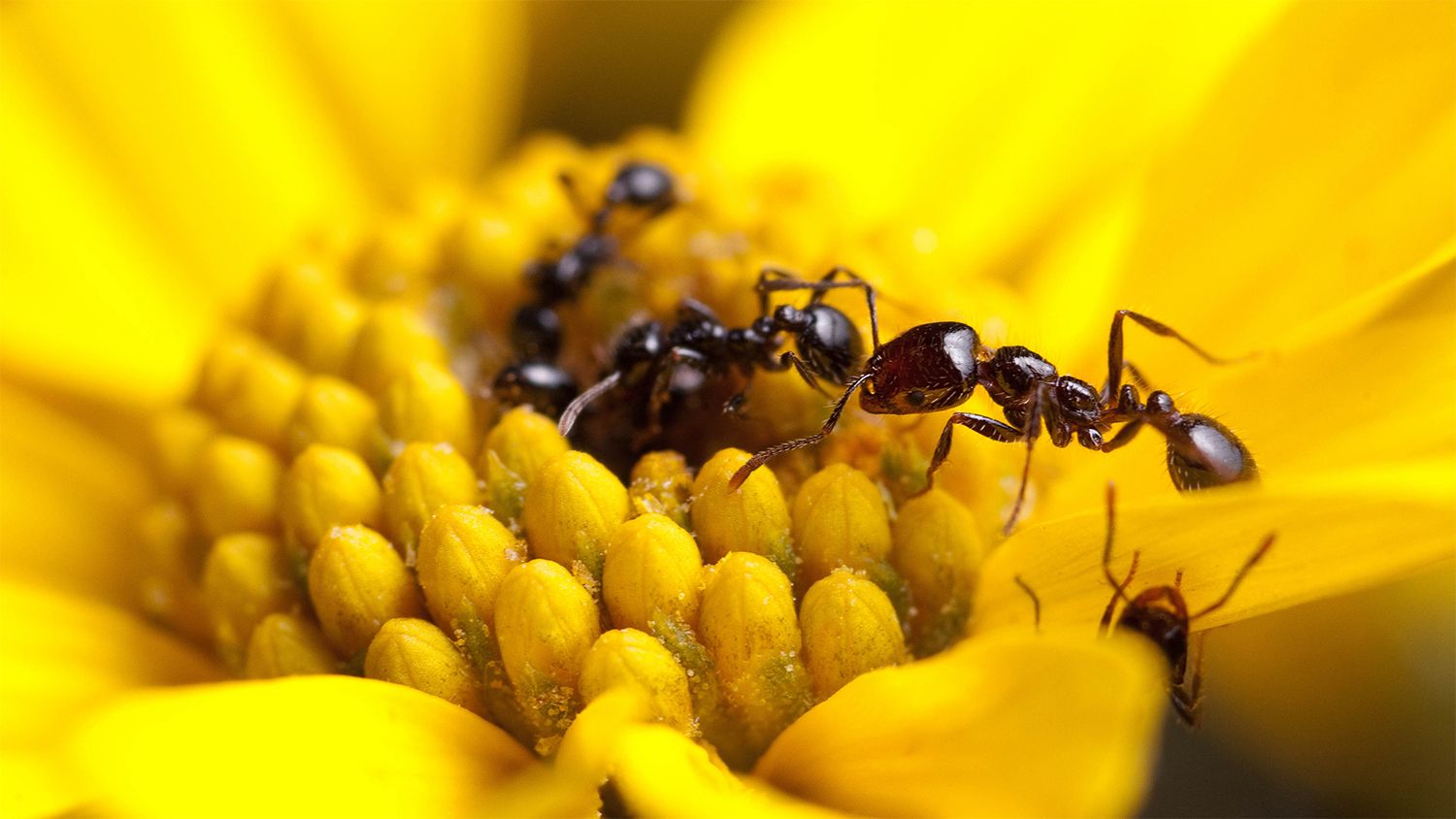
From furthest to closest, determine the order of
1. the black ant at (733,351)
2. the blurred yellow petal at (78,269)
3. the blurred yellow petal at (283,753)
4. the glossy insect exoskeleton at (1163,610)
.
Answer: the blurred yellow petal at (78,269), the black ant at (733,351), the glossy insect exoskeleton at (1163,610), the blurred yellow petal at (283,753)

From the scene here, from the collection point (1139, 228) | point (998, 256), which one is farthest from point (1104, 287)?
point (998, 256)

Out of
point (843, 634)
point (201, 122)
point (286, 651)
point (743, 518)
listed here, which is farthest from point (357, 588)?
point (201, 122)

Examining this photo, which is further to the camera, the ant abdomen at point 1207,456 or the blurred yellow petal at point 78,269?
the blurred yellow petal at point 78,269

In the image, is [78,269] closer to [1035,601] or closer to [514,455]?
[514,455]

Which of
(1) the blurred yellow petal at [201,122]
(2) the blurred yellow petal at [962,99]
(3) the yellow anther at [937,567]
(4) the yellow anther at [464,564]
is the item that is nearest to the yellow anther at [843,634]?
(3) the yellow anther at [937,567]

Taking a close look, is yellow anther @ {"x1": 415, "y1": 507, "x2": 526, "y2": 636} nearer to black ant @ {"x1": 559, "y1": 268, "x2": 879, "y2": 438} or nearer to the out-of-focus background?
black ant @ {"x1": 559, "y1": 268, "x2": 879, "y2": 438}

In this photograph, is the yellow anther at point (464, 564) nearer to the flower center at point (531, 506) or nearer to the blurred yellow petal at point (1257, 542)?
the flower center at point (531, 506)
